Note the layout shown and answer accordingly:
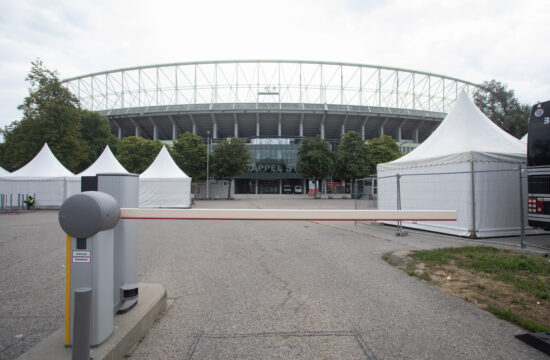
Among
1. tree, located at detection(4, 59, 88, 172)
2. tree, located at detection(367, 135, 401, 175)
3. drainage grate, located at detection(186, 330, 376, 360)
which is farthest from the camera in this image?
tree, located at detection(367, 135, 401, 175)

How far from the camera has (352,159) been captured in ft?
129

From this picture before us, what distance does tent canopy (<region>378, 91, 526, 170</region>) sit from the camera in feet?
27.3

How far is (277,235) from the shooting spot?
892cm

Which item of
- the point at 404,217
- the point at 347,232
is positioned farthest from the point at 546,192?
the point at 404,217

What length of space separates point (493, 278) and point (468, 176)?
482 centimetres

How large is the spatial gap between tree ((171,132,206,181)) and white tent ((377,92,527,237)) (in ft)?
104

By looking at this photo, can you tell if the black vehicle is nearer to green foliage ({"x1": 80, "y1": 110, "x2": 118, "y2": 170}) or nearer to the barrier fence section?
the barrier fence section

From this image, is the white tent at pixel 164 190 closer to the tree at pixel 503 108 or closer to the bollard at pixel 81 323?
the bollard at pixel 81 323

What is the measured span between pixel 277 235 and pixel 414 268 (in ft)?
15.3

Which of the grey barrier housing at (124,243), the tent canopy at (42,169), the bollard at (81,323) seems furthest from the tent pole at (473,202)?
the tent canopy at (42,169)

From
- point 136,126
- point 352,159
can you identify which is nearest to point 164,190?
point 352,159

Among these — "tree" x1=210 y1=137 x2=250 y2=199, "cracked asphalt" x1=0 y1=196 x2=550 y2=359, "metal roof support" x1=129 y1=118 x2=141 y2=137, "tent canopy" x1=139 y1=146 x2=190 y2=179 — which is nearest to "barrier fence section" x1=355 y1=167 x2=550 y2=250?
"cracked asphalt" x1=0 y1=196 x2=550 y2=359

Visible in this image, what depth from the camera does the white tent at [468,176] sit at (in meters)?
8.12

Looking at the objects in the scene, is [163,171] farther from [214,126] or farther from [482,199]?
[214,126]
